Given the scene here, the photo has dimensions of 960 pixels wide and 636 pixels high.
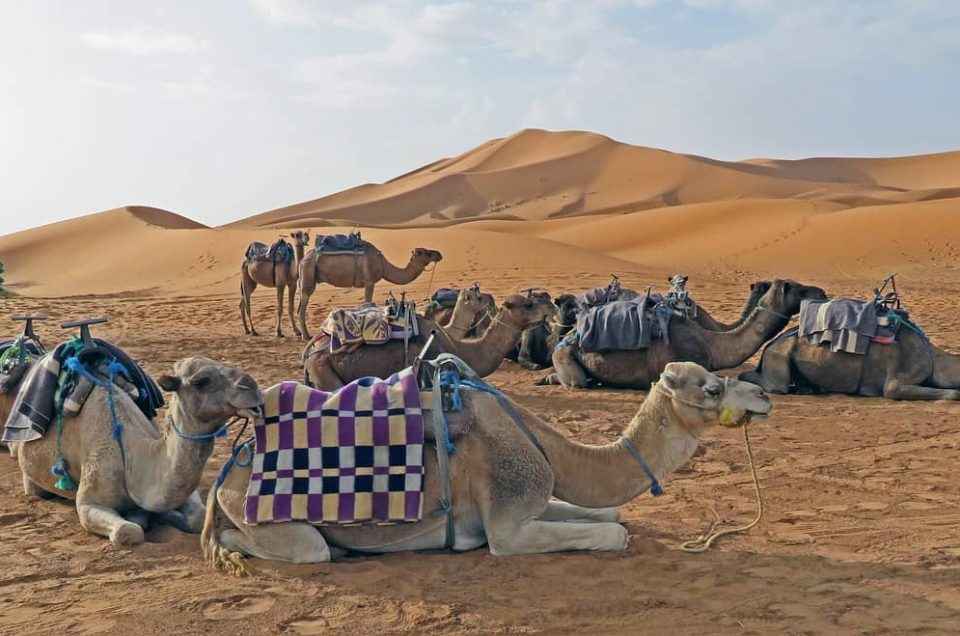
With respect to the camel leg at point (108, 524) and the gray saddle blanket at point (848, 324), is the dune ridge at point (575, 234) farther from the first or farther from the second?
the camel leg at point (108, 524)

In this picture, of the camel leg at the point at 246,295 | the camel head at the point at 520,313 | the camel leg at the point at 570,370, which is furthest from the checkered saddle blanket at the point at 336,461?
the camel leg at the point at 246,295

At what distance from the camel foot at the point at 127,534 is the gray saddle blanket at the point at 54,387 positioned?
0.92 m

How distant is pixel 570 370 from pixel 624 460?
Answer: 5469 mm

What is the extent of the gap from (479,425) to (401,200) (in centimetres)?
7416

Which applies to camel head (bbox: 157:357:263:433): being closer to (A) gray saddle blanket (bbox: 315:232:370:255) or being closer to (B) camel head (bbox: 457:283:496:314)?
(B) camel head (bbox: 457:283:496:314)

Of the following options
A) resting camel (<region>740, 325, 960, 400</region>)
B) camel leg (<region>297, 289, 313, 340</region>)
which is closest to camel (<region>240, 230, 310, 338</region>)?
camel leg (<region>297, 289, 313, 340</region>)

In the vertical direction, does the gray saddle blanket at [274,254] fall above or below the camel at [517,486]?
above

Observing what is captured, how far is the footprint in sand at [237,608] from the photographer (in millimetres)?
4078

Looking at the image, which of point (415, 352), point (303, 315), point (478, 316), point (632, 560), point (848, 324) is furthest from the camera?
point (303, 315)

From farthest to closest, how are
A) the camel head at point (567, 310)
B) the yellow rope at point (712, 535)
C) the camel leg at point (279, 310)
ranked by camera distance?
the camel leg at point (279, 310), the camel head at point (567, 310), the yellow rope at point (712, 535)

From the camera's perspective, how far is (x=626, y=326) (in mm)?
9828

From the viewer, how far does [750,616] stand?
3.99 meters

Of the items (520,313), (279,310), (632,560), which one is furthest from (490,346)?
(279,310)

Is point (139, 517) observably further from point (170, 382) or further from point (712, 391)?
point (712, 391)
